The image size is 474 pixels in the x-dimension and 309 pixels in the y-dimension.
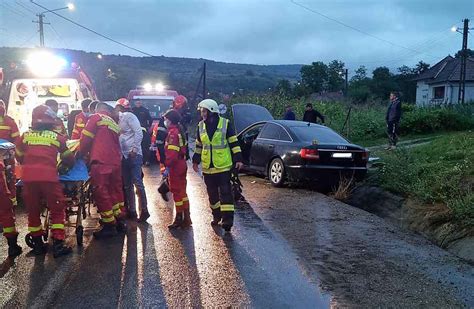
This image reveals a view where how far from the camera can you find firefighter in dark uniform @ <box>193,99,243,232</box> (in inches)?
279

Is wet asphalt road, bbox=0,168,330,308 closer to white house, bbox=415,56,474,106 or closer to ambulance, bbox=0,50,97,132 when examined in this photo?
ambulance, bbox=0,50,97,132

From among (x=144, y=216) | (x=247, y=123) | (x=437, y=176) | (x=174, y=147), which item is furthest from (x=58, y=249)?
(x=247, y=123)

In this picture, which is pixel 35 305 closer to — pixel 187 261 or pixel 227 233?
pixel 187 261

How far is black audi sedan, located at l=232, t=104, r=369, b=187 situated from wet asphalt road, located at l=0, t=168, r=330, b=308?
3275 mm

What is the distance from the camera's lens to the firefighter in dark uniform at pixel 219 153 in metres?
7.08

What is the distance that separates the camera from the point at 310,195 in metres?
10.2

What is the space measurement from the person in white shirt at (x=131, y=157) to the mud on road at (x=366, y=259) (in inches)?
76.9

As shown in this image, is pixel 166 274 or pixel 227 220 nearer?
pixel 166 274

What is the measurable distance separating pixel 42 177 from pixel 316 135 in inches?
256

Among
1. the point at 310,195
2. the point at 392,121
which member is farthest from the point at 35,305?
the point at 392,121

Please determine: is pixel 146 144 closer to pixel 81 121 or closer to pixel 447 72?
pixel 81 121

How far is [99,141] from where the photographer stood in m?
6.63

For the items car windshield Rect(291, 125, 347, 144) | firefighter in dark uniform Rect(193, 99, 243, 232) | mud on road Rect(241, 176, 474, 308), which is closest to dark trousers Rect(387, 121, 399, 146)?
car windshield Rect(291, 125, 347, 144)

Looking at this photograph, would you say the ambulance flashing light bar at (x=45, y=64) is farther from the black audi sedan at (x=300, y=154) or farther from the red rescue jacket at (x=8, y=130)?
the red rescue jacket at (x=8, y=130)
